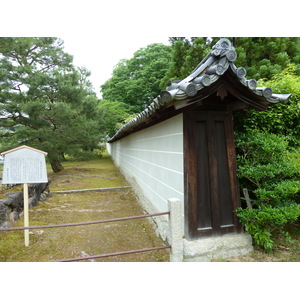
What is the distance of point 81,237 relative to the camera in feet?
14.5

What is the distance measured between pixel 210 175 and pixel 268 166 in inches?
29.4

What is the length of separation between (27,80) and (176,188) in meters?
10.0

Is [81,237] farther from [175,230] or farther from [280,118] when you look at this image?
[280,118]

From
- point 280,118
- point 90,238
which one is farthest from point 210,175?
point 90,238

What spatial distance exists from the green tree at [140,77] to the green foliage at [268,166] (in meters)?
16.6

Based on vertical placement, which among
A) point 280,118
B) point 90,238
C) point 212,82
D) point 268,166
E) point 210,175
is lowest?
point 90,238

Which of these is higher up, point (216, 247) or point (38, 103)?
Result: point (38, 103)

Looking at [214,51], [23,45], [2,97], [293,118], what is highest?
[23,45]

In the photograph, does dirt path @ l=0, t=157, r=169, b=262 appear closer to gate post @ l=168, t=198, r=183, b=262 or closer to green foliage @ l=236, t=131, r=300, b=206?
gate post @ l=168, t=198, r=183, b=262

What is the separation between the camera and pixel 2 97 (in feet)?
32.7

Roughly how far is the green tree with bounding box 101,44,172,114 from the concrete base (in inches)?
681

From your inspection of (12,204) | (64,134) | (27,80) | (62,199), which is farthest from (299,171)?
(27,80)

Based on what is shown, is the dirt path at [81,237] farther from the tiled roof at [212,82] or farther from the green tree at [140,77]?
the green tree at [140,77]

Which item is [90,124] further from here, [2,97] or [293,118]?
[293,118]
